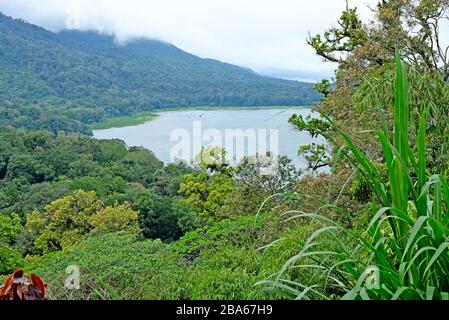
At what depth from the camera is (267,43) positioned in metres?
4.65

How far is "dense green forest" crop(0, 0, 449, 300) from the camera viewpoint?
0.78 m

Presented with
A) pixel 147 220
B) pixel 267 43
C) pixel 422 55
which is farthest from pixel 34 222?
pixel 422 55

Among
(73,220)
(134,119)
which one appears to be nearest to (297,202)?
(73,220)

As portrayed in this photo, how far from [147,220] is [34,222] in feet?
7.82

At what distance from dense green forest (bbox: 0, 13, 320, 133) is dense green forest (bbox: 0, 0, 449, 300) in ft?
3.08

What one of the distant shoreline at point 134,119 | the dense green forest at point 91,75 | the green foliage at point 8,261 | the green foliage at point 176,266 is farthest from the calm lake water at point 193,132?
the green foliage at point 8,261

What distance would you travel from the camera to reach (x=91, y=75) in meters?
14.8

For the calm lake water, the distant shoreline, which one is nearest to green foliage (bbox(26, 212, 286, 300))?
the calm lake water

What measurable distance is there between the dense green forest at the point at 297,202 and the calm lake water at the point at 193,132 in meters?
0.42

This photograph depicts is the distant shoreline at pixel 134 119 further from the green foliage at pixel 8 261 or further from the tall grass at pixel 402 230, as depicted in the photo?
the tall grass at pixel 402 230

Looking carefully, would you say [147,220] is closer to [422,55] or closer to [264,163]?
[264,163]

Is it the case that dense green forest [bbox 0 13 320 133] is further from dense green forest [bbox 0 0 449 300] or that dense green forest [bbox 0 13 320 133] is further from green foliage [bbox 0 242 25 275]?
green foliage [bbox 0 242 25 275]

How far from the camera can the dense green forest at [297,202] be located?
78 cm

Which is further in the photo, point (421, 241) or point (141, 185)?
point (141, 185)
